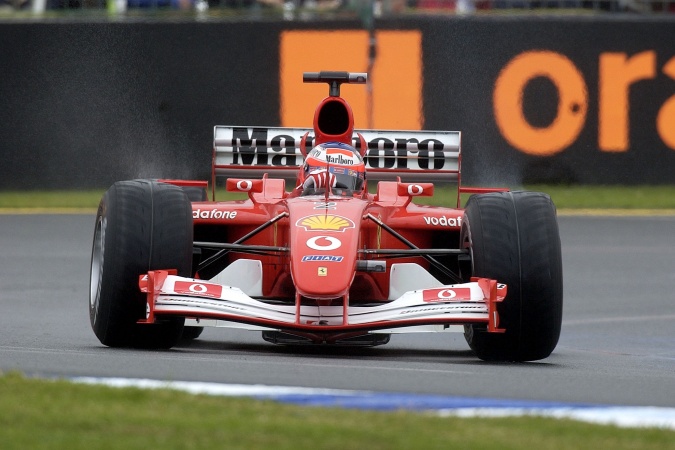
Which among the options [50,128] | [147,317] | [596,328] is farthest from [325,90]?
[147,317]

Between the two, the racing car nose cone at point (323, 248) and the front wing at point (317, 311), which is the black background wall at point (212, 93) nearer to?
the racing car nose cone at point (323, 248)

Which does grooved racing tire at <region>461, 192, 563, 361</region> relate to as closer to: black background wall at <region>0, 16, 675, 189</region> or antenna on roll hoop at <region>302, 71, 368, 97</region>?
antenna on roll hoop at <region>302, 71, 368, 97</region>

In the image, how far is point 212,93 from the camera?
16141 millimetres

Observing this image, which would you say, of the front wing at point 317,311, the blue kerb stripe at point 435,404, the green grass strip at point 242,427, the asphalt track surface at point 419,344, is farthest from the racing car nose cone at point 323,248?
the green grass strip at point 242,427

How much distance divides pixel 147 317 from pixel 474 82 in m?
9.29

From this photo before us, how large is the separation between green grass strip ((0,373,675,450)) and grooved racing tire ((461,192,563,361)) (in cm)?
237

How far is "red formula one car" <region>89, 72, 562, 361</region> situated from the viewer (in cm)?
725

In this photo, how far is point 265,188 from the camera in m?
8.92

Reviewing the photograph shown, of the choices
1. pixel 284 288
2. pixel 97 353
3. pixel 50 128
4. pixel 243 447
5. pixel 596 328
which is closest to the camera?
pixel 243 447

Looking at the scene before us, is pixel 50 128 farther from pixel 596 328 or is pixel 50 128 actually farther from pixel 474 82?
pixel 596 328

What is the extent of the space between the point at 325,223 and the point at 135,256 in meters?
0.99

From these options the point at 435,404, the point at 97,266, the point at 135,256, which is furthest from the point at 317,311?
the point at 435,404

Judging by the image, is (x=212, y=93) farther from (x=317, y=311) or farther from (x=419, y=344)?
(x=317, y=311)

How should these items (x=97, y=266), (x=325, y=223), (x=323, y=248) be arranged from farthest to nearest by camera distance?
(x=97, y=266), (x=325, y=223), (x=323, y=248)
